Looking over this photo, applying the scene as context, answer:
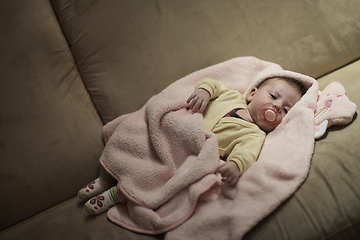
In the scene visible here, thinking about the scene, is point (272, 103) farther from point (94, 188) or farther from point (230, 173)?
point (94, 188)

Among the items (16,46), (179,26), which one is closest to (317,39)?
(179,26)

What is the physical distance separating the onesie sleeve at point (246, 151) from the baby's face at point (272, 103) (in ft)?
0.23

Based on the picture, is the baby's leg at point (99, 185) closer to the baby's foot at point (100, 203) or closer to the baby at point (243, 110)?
the baby's foot at point (100, 203)

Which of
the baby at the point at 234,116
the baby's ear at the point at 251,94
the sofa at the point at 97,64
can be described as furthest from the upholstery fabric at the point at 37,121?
the baby's ear at the point at 251,94

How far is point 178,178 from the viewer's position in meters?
0.87

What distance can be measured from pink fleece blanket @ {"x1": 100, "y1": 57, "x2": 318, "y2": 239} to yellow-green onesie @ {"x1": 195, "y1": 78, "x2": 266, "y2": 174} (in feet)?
0.15

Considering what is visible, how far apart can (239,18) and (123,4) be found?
61 cm

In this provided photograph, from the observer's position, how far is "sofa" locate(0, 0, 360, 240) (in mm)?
1031

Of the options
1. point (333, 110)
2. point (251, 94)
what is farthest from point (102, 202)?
point (333, 110)

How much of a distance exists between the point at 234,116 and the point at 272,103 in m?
0.18

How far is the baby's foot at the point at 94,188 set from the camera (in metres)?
1.01

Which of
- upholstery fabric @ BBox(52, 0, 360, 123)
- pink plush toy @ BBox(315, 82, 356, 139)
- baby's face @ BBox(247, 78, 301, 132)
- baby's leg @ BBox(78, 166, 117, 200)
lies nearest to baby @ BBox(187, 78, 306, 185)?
baby's face @ BBox(247, 78, 301, 132)

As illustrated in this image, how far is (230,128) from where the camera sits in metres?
1.05

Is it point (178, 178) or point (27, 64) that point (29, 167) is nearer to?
point (27, 64)
